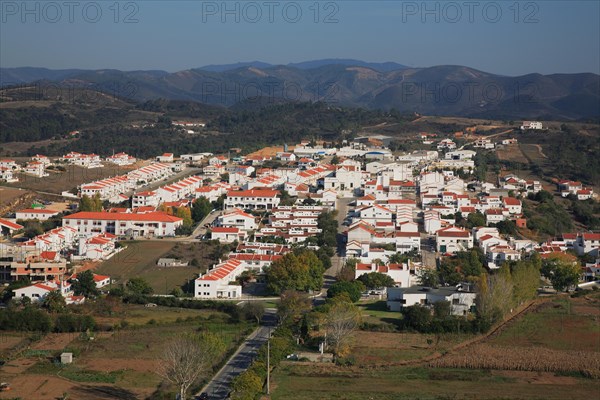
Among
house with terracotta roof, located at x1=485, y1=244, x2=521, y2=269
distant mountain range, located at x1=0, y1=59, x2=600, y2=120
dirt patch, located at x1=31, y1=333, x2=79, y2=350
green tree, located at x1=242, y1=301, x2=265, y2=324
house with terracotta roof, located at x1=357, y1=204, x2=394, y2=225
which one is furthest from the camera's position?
distant mountain range, located at x1=0, y1=59, x2=600, y2=120

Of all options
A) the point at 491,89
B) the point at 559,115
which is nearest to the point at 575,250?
the point at 559,115

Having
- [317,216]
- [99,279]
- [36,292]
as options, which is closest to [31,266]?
[99,279]

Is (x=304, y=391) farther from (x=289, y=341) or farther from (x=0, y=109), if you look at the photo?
(x=0, y=109)

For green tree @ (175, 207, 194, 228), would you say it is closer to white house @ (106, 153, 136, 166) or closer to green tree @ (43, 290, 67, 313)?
green tree @ (43, 290, 67, 313)

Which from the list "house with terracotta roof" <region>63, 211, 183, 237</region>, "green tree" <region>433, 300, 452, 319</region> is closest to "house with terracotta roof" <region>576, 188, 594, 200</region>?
"house with terracotta roof" <region>63, 211, 183, 237</region>

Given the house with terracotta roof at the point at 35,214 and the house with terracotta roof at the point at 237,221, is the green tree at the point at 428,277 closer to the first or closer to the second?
the house with terracotta roof at the point at 237,221

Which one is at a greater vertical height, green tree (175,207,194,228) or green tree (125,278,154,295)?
green tree (175,207,194,228)
